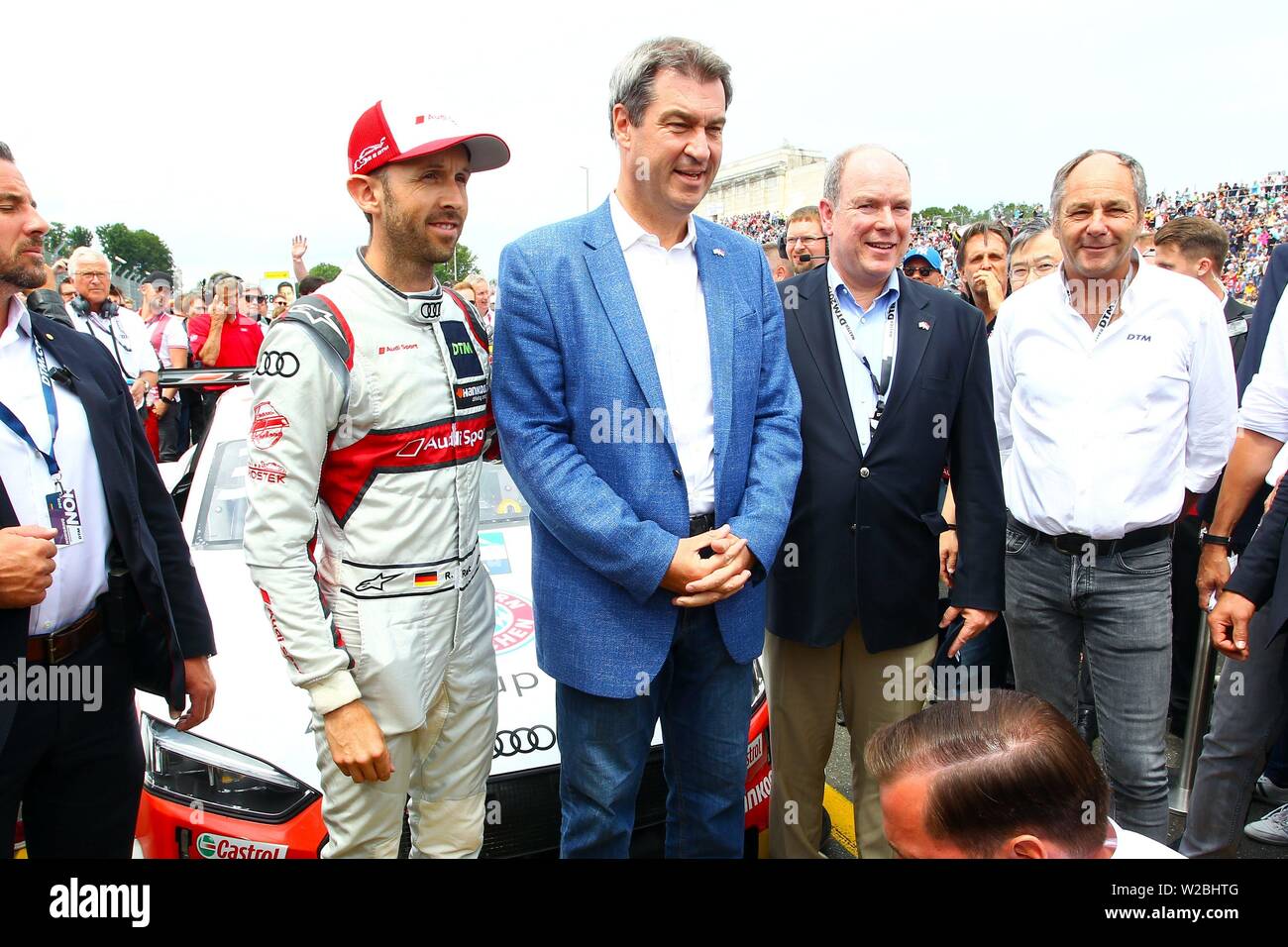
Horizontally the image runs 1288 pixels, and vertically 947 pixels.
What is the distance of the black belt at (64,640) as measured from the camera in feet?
6.26

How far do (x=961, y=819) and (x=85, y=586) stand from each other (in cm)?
195

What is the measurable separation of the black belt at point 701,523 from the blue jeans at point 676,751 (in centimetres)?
20

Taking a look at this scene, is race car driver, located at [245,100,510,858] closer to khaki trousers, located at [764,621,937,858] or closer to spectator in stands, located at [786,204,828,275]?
khaki trousers, located at [764,621,937,858]

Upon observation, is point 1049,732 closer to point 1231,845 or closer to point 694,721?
point 694,721

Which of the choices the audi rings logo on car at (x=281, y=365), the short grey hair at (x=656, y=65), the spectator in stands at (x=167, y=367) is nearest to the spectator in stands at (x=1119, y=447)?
the short grey hair at (x=656, y=65)

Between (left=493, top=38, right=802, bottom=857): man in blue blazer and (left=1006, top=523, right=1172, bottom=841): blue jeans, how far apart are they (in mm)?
1101

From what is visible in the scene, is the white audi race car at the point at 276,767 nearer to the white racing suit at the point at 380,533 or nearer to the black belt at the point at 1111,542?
the white racing suit at the point at 380,533

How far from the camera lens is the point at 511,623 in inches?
122

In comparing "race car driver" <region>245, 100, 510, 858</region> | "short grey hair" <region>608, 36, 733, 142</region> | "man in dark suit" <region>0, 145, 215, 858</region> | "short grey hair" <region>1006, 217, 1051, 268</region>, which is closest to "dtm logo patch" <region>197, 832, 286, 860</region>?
"man in dark suit" <region>0, 145, 215, 858</region>

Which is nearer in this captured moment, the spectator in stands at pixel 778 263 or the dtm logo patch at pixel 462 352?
the dtm logo patch at pixel 462 352

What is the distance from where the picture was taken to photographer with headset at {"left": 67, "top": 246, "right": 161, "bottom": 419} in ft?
22.2
